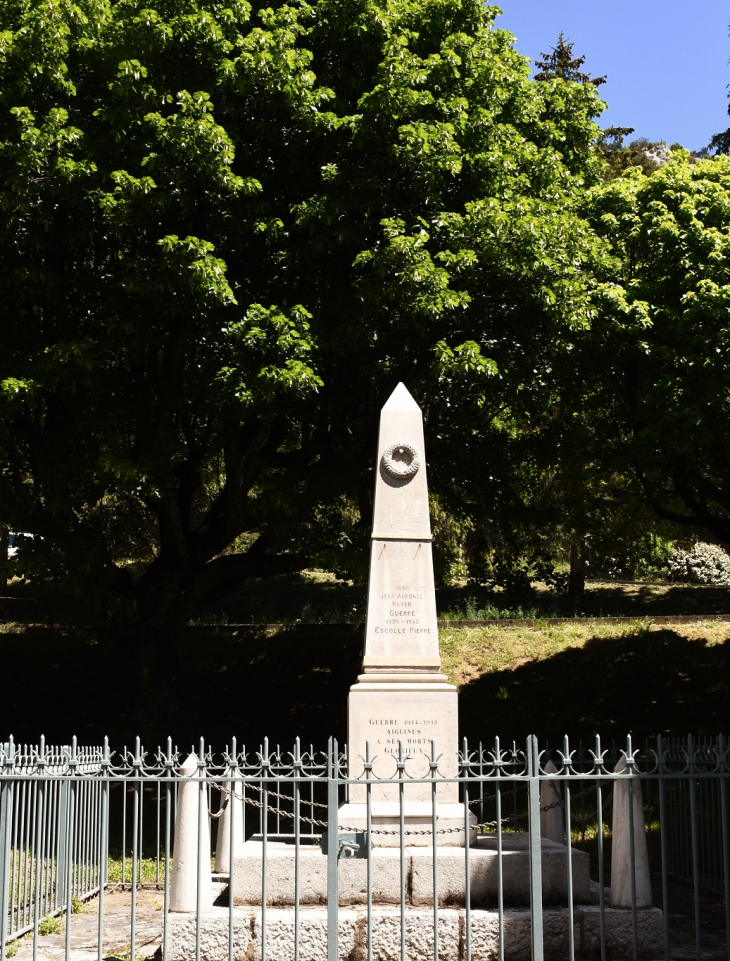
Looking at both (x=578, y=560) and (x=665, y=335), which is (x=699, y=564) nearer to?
(x=578, y=560)

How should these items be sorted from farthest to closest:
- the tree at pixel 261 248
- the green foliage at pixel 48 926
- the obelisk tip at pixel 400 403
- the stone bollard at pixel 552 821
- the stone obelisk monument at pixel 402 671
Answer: the tree at pixel 261 248 → the obelisk tip at pixel 400 403 → the stone bollard at pixel 552 821 → the stone obelisk monument at pixel 402 671 → the green foliage at pixel 48 926

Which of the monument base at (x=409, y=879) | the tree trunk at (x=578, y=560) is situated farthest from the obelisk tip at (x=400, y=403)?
the tree trunk at (x=578, y=560)

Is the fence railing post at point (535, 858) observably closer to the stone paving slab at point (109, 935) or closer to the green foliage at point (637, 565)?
the stone paving slab at point (109, 935)

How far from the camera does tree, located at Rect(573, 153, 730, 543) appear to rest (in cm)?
1451

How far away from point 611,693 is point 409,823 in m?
11.0

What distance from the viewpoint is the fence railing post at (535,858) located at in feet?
20.6

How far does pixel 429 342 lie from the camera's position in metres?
14.3

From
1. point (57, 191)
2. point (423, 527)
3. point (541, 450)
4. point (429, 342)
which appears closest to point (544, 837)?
point (423, 527)

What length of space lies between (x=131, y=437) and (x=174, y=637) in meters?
3.45

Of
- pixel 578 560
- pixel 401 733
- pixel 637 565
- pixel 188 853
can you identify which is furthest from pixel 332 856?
pixel 637 565

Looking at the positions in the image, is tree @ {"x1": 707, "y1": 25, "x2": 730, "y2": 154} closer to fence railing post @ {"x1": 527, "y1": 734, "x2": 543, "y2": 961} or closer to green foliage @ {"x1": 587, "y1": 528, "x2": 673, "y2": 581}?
green foliage @ {"x1": 587, "y1": 528, "x2": 673, "y2": 581}

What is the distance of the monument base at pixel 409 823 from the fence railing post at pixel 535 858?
205 centimetres

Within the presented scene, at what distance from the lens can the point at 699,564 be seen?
30.2 m

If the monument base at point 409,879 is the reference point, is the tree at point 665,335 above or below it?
above
